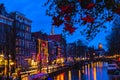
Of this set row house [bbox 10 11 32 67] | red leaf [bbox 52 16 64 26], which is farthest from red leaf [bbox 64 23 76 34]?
row house [bbox 10 11 32 67]

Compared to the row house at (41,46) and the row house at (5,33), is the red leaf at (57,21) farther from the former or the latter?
the row house at (41,46)

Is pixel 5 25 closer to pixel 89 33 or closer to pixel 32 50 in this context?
pixel 32 50

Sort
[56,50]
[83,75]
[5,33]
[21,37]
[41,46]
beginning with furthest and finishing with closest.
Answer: [56,50], [41,46], [21,37], [83,75], [5,33]

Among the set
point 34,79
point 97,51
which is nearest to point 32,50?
point 34,79

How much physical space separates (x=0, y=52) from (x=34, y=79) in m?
34.1

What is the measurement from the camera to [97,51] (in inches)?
7333

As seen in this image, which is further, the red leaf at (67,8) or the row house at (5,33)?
the row house at (5,33)

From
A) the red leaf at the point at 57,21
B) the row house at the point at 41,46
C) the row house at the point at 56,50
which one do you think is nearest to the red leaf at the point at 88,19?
the red leaf at the point at 57,21

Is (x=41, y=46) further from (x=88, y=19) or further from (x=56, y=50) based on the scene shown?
(x=88, y=19)

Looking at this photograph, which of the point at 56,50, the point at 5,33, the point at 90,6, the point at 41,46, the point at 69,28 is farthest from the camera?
the point at 56,50

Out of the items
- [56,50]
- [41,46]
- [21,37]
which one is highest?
[21,37]

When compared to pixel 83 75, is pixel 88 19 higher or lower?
higher

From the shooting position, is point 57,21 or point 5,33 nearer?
point 57,21

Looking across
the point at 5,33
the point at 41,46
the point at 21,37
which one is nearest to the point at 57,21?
the point at 5,33
